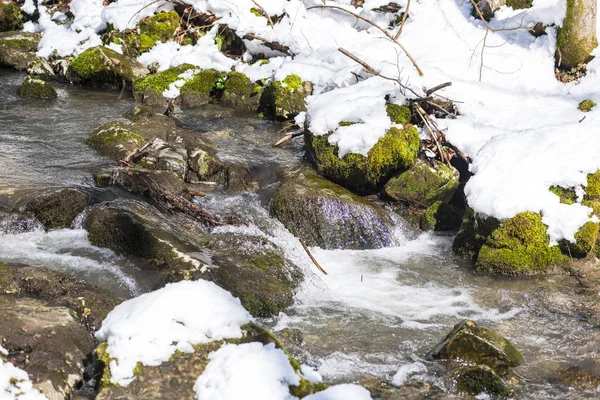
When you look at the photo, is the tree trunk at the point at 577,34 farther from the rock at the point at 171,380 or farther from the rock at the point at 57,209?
the rock at the point at 171,380

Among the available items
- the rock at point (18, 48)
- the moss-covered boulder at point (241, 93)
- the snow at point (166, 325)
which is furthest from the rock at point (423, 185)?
the rock at point (18, 48)

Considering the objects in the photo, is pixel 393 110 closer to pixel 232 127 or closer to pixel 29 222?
pixel 232 127

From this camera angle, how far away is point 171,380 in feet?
11.7

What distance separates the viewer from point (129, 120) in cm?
1051

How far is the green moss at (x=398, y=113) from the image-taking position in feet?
29.6

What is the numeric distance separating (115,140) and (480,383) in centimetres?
657

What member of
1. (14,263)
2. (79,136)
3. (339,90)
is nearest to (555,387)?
(14,263)

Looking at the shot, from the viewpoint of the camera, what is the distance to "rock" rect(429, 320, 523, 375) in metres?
4.88

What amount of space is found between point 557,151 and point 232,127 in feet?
18.2

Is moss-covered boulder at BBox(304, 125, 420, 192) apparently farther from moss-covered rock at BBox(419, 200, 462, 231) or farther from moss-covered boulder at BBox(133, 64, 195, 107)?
moss-covered boulder at BBox(133, 64, 195, 107)

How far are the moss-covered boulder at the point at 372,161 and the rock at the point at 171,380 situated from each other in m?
5.01

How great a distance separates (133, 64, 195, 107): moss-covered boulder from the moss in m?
7.46

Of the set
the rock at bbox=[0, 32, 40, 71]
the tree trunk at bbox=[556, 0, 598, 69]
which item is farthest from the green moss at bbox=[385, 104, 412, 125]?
the rock at bbox=[0, 32, 40, 71]

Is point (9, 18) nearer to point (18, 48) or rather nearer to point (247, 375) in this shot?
point (18, 48)
